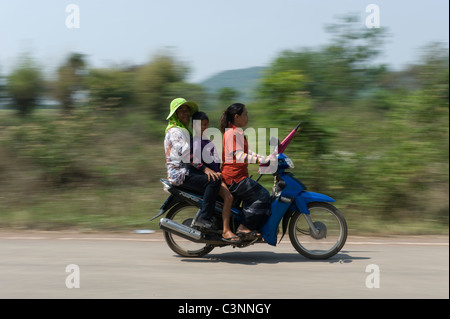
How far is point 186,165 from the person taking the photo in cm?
656

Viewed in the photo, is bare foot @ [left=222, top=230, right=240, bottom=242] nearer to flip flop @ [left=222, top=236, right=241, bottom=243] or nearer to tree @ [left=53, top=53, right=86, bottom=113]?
flip flop @ [left=222, top=236, right=241, bottom=243]

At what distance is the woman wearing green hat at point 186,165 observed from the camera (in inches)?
255

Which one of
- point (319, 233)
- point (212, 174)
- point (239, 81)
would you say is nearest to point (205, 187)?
point (212, 174)

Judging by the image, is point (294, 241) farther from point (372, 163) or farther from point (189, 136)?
point (372, 163)

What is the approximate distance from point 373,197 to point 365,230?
110 cm

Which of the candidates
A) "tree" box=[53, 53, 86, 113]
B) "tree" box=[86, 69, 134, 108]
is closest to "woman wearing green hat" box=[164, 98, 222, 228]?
"tree" box=[86, 69, 134, 108]

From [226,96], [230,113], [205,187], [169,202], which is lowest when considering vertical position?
[169,202]

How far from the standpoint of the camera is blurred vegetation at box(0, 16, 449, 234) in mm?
9414

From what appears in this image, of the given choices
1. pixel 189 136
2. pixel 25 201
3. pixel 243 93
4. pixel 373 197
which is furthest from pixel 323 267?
pixel 25 201

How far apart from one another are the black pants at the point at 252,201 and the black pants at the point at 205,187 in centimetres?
25

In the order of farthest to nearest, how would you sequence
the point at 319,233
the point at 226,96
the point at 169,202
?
the point at 226,96 → the point at 169,202 → the point at 319,233

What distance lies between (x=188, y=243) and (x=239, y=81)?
5711 millimetres

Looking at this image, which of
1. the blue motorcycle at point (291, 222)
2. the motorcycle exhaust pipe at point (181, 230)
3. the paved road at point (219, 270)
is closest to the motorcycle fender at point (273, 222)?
the blue motorcycle at point (291, 222)

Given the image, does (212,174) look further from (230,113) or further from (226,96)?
(226,96)
